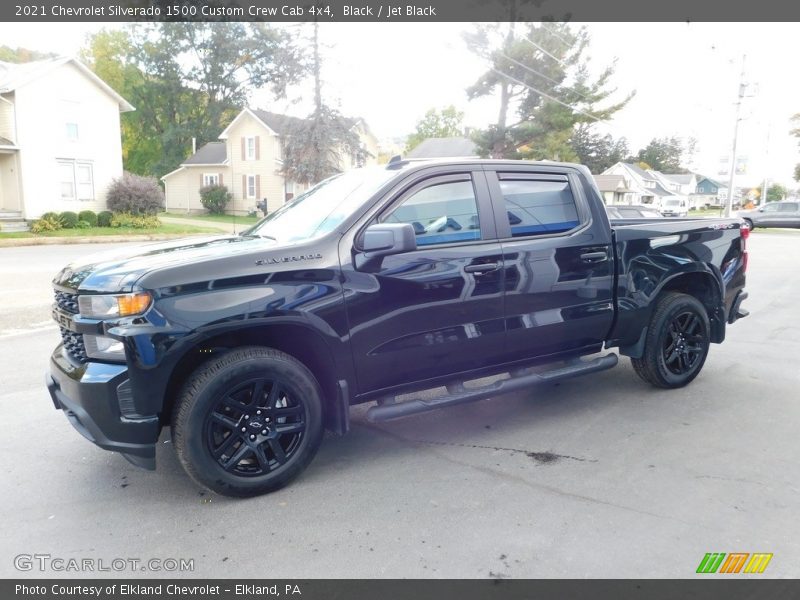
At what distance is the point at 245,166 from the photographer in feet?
149

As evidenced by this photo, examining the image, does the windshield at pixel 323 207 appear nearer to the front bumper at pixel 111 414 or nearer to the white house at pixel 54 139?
the front bumper at pixel 111 414

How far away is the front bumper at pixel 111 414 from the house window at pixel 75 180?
3056cm

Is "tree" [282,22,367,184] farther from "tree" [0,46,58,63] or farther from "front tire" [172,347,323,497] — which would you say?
"tree" [0,46,58,63]

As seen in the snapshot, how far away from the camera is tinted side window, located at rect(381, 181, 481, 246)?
4.04m

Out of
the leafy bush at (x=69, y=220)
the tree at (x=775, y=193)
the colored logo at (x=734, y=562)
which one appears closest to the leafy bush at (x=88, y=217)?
the leafy bush at (x=69, y=220)

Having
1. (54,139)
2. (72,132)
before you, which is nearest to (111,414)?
(54,139)

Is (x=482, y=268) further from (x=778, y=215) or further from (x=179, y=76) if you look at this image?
(x=179, y=76)

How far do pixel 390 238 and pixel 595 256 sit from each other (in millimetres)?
1946

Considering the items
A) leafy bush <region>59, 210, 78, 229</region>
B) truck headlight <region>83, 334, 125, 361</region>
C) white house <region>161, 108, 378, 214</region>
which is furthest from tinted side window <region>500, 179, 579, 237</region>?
white house <region>161, 108, 378, 214</region>

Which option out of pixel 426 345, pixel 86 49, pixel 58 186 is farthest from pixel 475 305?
pixel 86 49

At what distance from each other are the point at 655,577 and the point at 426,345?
6.03ft

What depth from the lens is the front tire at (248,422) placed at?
133 inches

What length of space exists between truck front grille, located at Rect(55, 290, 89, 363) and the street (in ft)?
2.80
